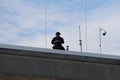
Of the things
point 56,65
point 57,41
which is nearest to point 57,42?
point 57,41

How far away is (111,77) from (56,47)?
7.82 ft

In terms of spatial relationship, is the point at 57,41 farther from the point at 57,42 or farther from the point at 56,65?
the point at 56,65

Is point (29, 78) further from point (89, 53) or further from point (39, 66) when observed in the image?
point (89, 53)

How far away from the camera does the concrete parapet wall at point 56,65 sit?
17766 mm

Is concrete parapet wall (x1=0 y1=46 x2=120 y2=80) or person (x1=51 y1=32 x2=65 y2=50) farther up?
person (x1=51 y1=32 x2=65 y2=50)

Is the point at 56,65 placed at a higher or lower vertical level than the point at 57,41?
lower

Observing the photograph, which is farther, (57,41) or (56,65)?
(57,41)

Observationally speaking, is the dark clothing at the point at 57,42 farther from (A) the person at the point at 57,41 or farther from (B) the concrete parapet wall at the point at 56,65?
(B) the concrete parapet wall at the point at 56,65

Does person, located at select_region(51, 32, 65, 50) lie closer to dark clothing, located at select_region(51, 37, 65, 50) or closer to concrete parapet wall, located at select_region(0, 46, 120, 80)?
dark clothing, located at select_region(51, 37, 65, 50)

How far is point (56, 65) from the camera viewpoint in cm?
1827

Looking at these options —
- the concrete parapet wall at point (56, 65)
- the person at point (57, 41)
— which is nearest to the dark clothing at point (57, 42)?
the person at point (57, 41)

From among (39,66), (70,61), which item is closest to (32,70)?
(39,66)

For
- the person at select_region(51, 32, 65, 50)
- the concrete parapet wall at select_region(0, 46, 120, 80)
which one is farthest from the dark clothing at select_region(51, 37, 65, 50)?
the concrete parapet wall at select_region(0, 46, 120, 80)

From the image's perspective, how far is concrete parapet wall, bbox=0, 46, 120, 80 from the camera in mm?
17766
